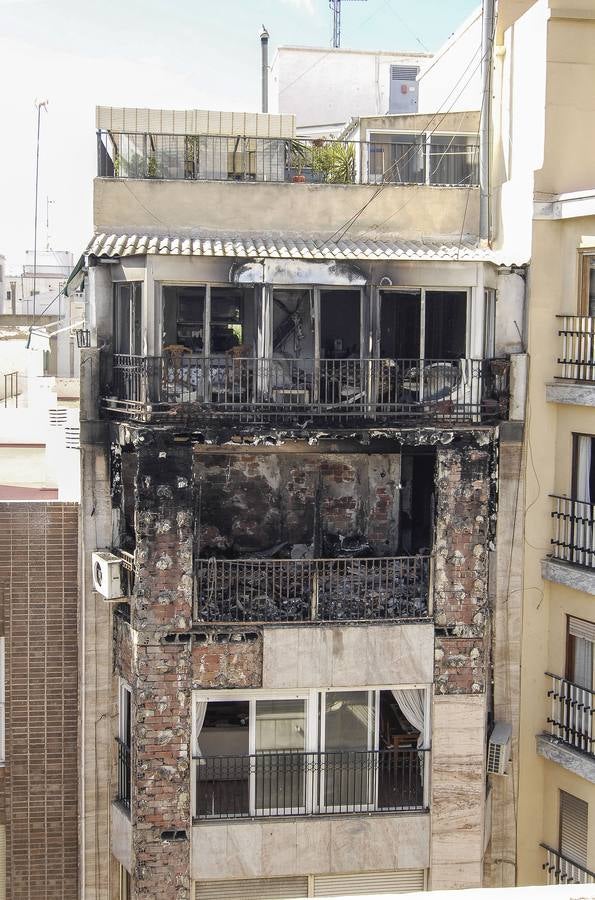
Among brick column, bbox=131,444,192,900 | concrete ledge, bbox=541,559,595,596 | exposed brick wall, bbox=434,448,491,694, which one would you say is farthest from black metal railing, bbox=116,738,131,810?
concrete ledge, bbox=541,559,595,596

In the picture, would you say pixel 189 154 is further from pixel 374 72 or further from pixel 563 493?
pixel 374 72

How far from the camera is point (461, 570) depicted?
46.1ft

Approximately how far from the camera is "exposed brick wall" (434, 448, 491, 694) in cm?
1395

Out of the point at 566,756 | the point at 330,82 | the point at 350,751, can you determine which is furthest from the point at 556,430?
the point at 330,82

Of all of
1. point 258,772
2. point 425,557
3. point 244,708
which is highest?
point 425,557

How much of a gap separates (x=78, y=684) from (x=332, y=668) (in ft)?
13.3

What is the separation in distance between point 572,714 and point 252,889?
5435mm

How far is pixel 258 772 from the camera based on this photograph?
14219mm

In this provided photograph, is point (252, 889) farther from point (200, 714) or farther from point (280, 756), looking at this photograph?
point (200, 714)

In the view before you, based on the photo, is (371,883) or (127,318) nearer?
(371,883)

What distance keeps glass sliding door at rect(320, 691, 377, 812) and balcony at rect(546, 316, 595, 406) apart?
5.28 m

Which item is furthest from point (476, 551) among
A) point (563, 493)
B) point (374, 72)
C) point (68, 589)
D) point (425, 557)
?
point (374, 72)

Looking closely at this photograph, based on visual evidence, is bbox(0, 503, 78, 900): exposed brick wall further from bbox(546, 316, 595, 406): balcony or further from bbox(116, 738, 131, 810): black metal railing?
bbox(546, 316, 595, 406): balcony

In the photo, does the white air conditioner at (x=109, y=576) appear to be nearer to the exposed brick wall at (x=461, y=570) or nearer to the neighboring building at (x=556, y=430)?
the exposed brick wall at (x=461, y=570)
